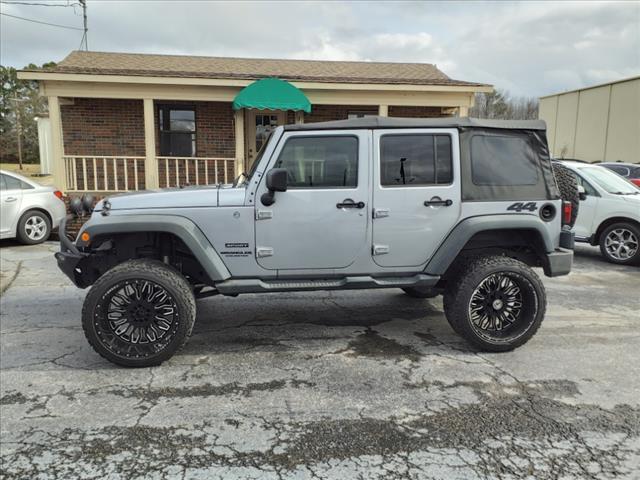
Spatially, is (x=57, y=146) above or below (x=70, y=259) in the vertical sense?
above

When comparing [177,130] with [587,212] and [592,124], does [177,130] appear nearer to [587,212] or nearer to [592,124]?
[587,212]

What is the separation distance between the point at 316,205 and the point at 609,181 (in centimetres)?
676

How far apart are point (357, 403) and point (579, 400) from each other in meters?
1.55

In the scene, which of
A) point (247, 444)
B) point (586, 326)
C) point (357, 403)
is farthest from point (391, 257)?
point (586, 326)

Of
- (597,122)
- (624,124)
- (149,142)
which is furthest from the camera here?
(597,122)

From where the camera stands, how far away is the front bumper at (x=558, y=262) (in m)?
4.57

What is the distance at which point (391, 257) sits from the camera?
4.48 m

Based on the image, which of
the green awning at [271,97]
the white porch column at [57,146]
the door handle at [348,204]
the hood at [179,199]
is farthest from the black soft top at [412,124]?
the white porch column at [57,146]

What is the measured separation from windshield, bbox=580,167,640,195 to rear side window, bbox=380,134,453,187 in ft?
18.1

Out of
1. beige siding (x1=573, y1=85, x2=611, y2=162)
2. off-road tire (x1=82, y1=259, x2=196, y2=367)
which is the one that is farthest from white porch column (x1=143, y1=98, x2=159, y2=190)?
beige siding (x1=573, y1=85, x2=611, y2=162)

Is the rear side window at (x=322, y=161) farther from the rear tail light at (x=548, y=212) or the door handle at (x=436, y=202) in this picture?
the rear tail light at (x=548, y=212)

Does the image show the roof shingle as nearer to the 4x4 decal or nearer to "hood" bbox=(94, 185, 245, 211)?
"hood" bbox=(94, 185, 245, 211)

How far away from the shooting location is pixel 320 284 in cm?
441

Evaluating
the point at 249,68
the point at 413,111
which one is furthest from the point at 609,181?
the point at 249,68
